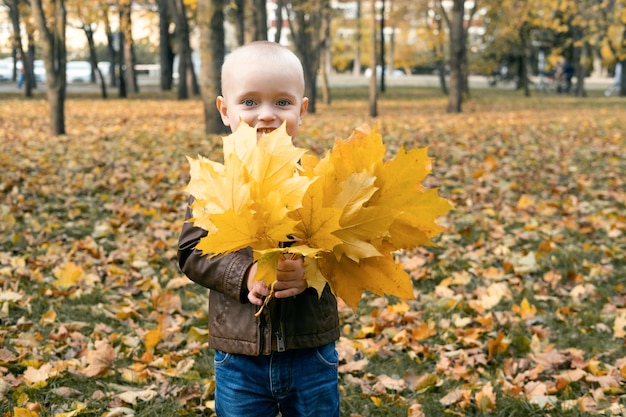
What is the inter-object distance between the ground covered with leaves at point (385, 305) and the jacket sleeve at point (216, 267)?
1118 mm

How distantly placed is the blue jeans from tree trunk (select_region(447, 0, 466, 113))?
1628 cm

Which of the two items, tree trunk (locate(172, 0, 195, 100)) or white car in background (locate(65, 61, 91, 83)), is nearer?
tree trunk (locate(172, 0, 195, 100))

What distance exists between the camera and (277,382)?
1.97m

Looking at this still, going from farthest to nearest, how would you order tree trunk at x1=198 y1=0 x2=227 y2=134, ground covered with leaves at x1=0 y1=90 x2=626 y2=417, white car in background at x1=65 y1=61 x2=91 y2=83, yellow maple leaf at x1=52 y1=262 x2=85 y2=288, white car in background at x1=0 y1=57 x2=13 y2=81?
white car in background at x1=65 y1=61 x2=91 y2=83
white car in background at x1=0 y1=57 x2=13 y2=81
tree trunk at x1=198 y1=0 x2=227 y2=134
yellow maple leaf at x1=52 y1=262 x2=85 y2=288
ground covered with leaves at x1=0 y1=90 x2=626 y2=417

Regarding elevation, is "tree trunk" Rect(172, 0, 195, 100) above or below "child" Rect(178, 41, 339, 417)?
above

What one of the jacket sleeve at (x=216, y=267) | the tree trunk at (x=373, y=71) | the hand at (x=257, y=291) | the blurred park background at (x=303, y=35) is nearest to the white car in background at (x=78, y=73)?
the blurred park background at (x=303, y=35)

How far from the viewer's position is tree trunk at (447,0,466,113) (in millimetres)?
17250

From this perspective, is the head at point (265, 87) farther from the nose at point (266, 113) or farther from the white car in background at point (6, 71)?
the white car in background at point (6, 71)


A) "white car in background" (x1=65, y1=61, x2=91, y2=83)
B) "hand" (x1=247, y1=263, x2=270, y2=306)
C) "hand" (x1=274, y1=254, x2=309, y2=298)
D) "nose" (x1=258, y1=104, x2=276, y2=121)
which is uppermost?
"white car in background" (x1=65, y1=61, x2=91, y2=83)

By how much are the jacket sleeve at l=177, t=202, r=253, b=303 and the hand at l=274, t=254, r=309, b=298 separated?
0.21 m

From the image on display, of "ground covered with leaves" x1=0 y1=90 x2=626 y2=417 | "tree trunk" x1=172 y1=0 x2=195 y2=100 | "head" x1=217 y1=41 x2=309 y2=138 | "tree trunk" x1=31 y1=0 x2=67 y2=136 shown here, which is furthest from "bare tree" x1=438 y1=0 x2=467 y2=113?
"head" x1=217 y1=41 x2=309 y2=138

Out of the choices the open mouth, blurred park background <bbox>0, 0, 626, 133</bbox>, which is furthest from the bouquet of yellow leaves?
blurred park background <bbox>0, 0, 626, 133</bbox>

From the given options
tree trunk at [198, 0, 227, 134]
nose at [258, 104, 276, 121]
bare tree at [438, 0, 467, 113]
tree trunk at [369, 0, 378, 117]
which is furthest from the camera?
bare tree at [438, 0, 467, 113]

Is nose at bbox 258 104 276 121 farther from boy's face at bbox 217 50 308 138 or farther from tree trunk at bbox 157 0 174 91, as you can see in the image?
tree trunk at bbox 157 0 174 91
